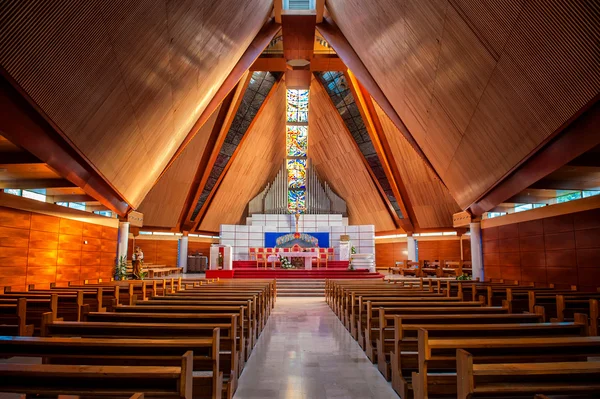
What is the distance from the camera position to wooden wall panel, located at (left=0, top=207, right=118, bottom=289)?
7.75m

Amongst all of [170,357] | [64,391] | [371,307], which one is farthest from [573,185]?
[64,391]

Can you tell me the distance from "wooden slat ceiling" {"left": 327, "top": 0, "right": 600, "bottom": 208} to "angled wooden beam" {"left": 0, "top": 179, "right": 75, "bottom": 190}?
6.83m

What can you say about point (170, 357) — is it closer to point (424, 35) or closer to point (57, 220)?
point (424, 35)

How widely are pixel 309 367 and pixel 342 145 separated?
45.4 feet

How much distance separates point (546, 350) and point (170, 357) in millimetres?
2407

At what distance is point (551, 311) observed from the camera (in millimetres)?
5707

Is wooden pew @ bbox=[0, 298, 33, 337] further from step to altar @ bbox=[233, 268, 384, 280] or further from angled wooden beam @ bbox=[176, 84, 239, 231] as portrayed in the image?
angled wooden beam @ bbox=[176, 84, 239, 231]

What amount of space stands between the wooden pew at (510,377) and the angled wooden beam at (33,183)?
7.75 metres

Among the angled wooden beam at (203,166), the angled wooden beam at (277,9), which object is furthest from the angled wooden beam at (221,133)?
the angled wooden beam at (277,9)

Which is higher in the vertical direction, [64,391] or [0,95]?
[0,95]

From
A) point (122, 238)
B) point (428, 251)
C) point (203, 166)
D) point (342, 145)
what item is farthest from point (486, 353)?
point (428, 251)

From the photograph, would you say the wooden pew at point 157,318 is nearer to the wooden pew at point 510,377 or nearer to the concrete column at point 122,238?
the wooden pew at point 510,377

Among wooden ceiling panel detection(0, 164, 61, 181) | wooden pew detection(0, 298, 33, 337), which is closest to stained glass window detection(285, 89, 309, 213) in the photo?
wooden ceiling panel detection(0, 164, 61, 181)

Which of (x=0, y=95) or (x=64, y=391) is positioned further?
(x=0, y=95)
